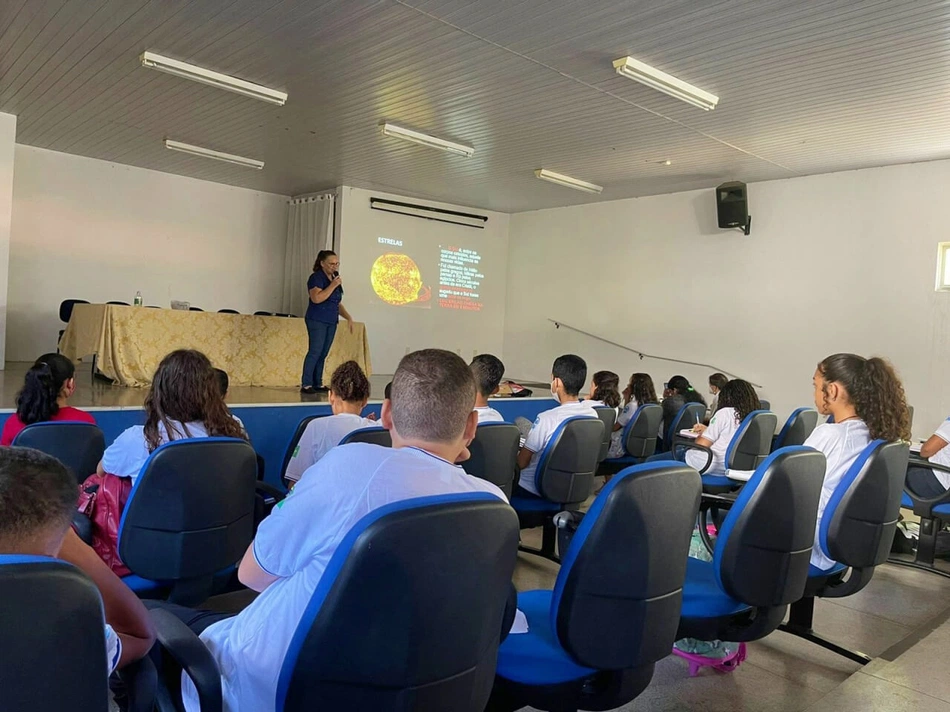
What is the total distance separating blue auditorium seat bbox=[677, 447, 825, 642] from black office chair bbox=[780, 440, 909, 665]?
328 mm

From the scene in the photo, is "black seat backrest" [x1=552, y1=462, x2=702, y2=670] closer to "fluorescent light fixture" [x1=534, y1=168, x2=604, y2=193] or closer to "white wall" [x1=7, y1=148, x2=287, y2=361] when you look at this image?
"fluorescent light fixture" [x1=534, y1=168, x2=604, y2=193]

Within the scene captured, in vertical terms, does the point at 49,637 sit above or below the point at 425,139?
below

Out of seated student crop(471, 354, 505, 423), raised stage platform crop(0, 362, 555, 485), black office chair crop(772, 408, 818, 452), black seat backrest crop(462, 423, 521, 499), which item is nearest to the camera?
black seat backrest crop(462, 423, 521, 499)

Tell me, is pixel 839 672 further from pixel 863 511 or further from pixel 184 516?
pixel 184 516

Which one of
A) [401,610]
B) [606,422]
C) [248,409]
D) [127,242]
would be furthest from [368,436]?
[127,242]

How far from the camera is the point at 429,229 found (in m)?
10.6

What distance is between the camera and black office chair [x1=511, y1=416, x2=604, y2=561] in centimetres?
317

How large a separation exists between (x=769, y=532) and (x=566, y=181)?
7123 mm

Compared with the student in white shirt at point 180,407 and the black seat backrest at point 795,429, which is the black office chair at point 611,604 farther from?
the black seat backrest at point 795,429

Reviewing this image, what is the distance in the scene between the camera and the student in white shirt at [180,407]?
2.12 meters

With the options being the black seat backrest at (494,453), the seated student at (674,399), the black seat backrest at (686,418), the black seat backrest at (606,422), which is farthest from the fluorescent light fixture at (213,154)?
the black seat backrest at (494,453)

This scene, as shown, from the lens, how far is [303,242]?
10.3 meters

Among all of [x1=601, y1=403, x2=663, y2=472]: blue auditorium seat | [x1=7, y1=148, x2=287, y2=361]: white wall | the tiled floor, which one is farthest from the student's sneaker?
[x1=7, y1=148, x2=287, y2=361]: white wall

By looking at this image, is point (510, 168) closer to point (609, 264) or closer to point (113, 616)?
point (609, 264)
